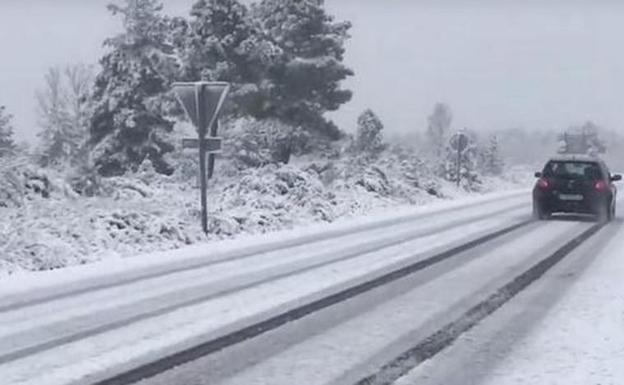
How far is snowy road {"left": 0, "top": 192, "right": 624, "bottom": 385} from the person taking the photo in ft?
21.5

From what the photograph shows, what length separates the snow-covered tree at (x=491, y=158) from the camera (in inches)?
3167

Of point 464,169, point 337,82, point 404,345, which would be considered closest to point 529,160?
point 464,169

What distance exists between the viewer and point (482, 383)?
6.13 meters

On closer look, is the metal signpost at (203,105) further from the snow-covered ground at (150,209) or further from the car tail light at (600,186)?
the car tail light at (600,186)

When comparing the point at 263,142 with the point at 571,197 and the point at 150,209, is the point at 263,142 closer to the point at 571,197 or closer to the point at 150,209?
the point at 571,197

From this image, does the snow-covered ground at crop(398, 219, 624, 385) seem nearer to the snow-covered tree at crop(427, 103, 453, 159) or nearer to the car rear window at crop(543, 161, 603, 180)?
the car rear window at crop(543, 161, 603, 180)

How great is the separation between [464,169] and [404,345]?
47852 mm

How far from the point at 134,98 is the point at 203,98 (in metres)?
21.6

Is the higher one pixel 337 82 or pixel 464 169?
pixel 337 82

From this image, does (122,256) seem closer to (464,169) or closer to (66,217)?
(66,217)

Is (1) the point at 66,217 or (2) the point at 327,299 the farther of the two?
(1) the point at 66,217

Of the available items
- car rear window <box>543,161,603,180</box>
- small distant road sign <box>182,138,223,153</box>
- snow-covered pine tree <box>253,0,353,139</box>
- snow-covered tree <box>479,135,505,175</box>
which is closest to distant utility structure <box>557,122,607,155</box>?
snow-covered tree <box>479,135,505,175</box>

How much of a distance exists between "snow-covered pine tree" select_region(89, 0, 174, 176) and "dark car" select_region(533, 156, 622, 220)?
18294mm

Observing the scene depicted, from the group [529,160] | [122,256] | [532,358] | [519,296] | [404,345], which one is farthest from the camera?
[529,160]
